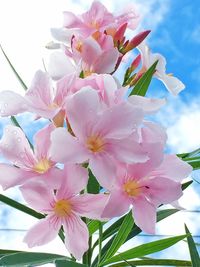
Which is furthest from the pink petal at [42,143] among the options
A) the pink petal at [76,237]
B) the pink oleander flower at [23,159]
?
the pink petal at [76,237]

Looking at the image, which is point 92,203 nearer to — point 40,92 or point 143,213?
point 143,213

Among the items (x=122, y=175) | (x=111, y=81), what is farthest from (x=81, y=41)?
(x=122, y=175)

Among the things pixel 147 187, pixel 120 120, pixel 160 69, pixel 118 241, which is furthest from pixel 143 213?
pixel 160 69

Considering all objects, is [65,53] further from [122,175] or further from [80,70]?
[122,175]

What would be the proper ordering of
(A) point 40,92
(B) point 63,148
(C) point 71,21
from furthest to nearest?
(C) point 71,21 → (A) point 40,92 → (B) point 63,148

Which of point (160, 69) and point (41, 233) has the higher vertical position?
point (160, 69)

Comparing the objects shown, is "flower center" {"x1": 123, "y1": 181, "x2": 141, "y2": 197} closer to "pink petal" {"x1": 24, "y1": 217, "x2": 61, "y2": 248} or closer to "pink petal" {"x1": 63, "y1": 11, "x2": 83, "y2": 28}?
"pink petal" {"x1": 24, "y1": 217, "x2": 61, "y2": 248}

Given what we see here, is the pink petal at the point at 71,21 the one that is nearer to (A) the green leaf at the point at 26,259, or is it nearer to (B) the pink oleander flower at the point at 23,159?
(B) the pink oleander flower at the point at 23,159
